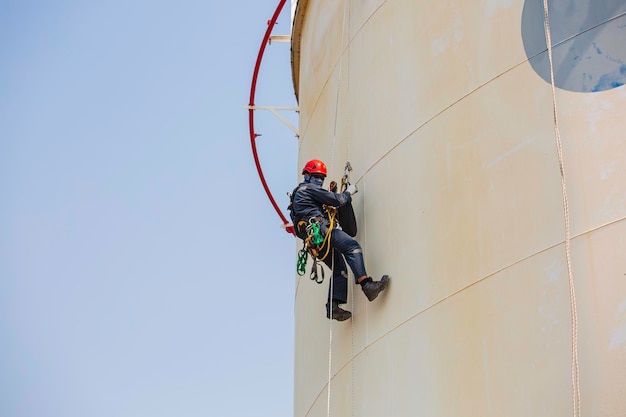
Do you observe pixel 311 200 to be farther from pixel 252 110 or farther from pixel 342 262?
pixel 252 110

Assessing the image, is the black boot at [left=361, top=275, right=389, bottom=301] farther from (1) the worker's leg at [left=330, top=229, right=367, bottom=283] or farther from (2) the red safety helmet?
(2) the red safety helmet

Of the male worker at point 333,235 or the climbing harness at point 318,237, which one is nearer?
the male worker at point 333,235

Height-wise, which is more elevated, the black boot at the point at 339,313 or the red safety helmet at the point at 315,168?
the red safety helmet at the point at 315,168

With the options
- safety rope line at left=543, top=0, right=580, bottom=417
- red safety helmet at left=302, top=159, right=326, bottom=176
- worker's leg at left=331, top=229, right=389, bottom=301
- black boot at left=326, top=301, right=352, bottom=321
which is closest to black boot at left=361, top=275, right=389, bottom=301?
worker's leg at left=331, top=229, right=389, bottom=301

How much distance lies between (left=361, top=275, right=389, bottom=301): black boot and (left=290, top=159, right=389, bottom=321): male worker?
0.59 feet

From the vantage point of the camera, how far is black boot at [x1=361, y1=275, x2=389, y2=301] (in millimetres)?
8680

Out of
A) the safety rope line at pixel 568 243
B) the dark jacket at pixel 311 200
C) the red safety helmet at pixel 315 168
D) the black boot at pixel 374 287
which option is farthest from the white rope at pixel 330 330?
the safety rope line at pixel 568 243

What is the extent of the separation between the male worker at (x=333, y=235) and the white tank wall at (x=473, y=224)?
0.17 meters

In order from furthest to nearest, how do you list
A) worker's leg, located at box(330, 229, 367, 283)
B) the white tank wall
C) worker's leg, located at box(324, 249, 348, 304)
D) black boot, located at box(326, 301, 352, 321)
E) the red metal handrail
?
the red metal handrail, worker's leg, located at box(324, 249, 348, 304), black boot, located at box(326, 301, 352, 321), worker's leg, located at box(330, 229, 367, 283), the white tank wall

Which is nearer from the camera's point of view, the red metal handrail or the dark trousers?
the dark trousers

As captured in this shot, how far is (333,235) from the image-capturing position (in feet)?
30.4

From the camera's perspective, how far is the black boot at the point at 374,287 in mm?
8680

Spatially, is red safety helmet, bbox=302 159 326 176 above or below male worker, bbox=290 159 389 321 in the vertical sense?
above

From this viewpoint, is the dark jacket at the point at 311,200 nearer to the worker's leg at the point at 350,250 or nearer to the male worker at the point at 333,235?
the male worker at the point at 333,235
